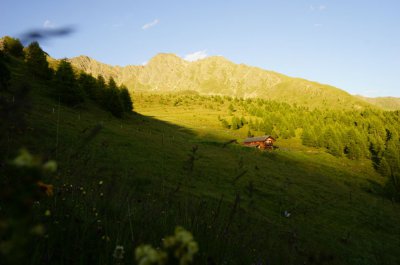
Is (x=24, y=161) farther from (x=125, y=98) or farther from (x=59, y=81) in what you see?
(x=125, y=98)

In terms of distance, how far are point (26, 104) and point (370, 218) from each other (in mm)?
52209

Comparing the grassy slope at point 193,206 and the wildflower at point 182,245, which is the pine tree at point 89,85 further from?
the wildflower at point 182,245

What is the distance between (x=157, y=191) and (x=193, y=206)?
50.3 ft

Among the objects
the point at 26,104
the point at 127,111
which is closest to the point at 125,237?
the point at 26,104

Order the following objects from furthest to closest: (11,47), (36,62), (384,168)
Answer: (384,168) → (11,47) → (36,62)

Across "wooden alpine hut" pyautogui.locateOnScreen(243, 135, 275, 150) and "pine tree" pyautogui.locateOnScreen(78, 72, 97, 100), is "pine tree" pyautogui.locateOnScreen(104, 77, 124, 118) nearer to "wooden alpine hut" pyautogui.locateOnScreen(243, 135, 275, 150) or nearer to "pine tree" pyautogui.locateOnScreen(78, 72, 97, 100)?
"pine tree" pyautogui.locateOnScreen(78, 72, 97, 100)

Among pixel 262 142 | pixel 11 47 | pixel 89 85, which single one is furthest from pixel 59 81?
pixel 262 142

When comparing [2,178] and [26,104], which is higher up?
[26,104]

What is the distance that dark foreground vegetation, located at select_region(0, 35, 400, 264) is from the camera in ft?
4.00

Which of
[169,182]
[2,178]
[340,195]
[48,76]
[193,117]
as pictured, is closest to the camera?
[2,178]

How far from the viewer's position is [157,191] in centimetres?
2152

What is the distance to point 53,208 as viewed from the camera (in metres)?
3.71

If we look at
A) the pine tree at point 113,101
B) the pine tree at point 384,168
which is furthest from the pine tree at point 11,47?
the pine tree at point 384,168

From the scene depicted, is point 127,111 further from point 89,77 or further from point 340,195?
point 340,195
